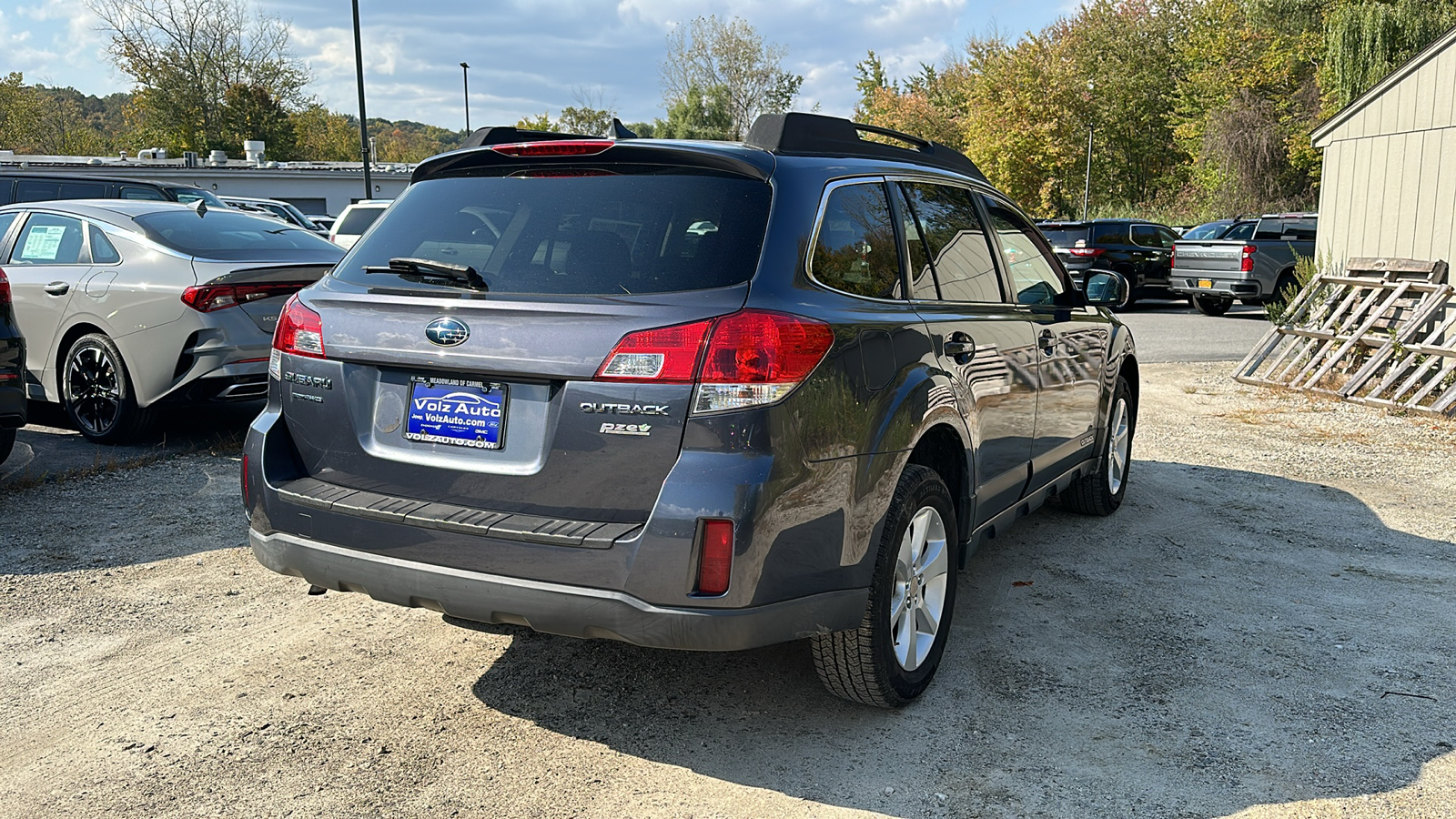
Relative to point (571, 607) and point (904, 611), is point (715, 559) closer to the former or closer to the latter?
point (571, 607)

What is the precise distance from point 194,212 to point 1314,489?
757cm

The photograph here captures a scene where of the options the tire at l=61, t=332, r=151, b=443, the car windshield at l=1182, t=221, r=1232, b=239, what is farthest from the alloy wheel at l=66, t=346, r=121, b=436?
the car windshield at l=1182, t=221, r=1232, b=239

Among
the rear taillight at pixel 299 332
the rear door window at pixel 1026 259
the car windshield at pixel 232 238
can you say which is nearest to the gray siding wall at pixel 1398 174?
the rear door window at pixel 1026 259

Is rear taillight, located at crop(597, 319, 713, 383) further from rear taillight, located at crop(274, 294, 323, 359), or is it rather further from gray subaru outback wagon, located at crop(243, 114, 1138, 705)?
rear taillight, located at crop(274, 294, 323, 359)

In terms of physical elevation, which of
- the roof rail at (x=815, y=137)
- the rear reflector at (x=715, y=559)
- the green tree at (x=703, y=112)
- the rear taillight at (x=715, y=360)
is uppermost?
the green tree at (x=703, y=112)

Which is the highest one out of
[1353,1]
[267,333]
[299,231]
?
[1353,1]

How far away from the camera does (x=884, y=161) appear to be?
4027 mm

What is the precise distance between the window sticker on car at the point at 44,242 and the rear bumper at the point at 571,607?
578 centimetres

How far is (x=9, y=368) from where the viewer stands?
621cm

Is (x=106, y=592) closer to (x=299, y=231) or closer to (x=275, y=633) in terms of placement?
(x=275, y=633)

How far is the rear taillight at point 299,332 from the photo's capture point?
3.42 metres

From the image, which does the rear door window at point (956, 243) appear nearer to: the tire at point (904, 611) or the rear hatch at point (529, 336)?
the tire at point (904, 611)

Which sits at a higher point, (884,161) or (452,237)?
(884,161)

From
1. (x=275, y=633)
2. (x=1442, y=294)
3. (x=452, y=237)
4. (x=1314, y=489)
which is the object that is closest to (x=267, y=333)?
(x=275, y=633)
